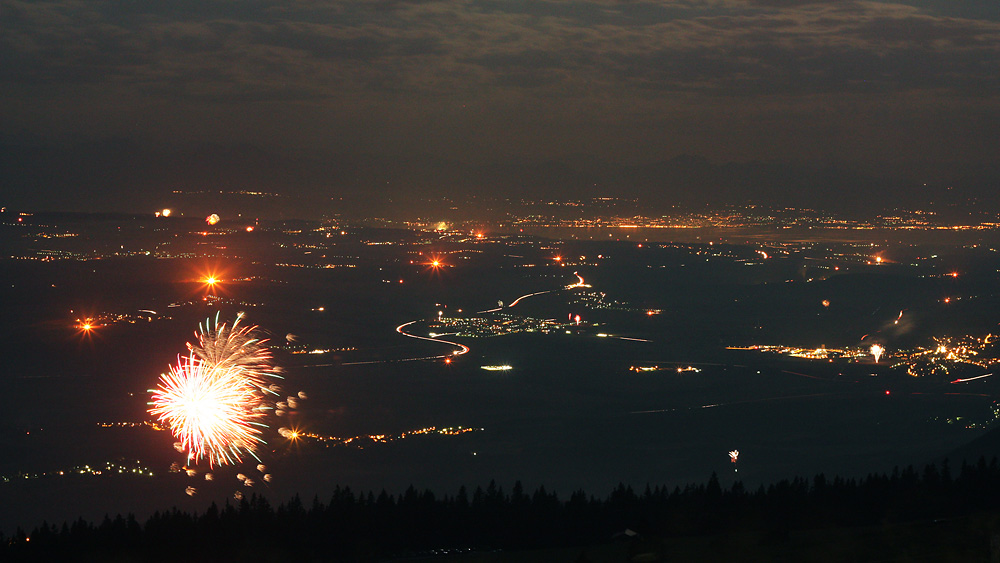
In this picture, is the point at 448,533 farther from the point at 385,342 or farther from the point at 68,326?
the point at 68,326

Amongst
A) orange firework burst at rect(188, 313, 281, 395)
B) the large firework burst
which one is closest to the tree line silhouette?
the large firework burst

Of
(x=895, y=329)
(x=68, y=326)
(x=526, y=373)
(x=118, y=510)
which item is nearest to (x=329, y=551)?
(x=118, y=510)

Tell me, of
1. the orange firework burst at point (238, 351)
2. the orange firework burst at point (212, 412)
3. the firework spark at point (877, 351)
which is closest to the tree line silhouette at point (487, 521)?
the orange firework burst at point (212, 412)

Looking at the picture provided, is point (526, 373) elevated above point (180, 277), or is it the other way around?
point (180, 277)

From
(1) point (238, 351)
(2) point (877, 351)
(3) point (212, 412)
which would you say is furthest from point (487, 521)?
(2) point (877, 351)

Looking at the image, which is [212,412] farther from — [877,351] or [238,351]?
[877,351]

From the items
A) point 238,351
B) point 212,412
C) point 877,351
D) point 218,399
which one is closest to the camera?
point 218,399

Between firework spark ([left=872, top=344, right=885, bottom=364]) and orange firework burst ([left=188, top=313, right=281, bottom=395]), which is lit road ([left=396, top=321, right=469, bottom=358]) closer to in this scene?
orange firework burst ([left=188, top=313, right=281, bottom=395])
